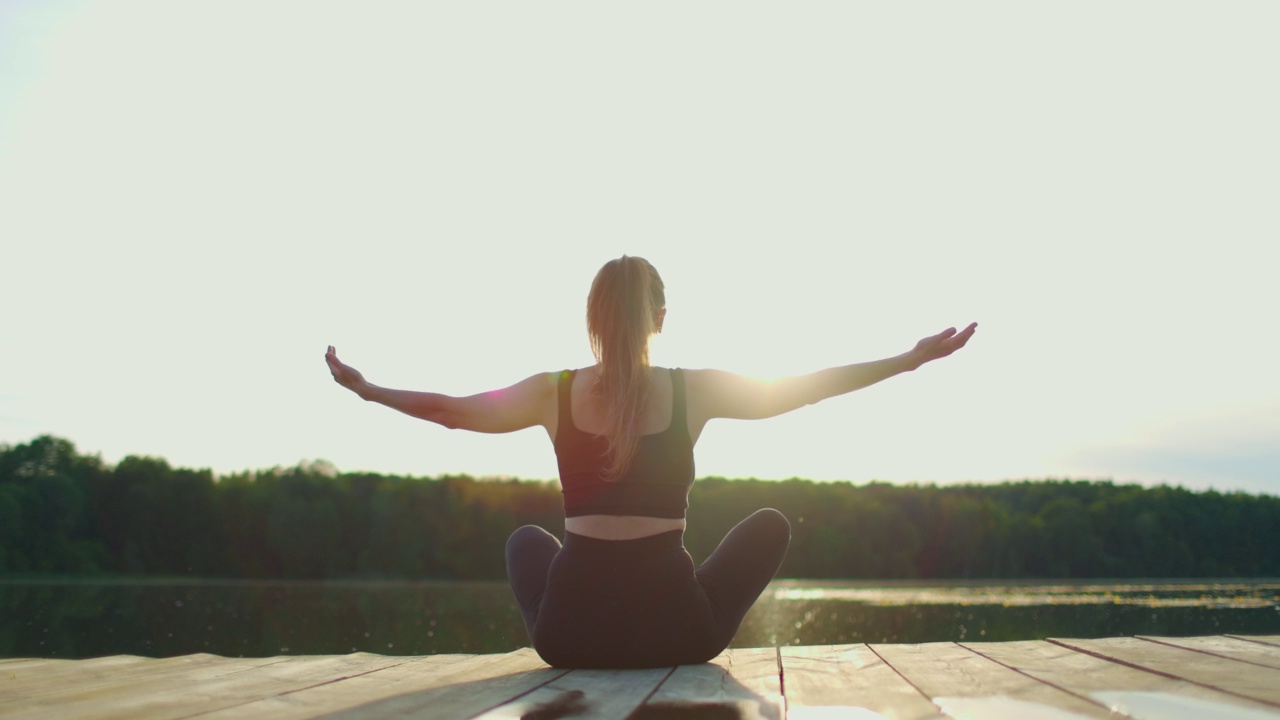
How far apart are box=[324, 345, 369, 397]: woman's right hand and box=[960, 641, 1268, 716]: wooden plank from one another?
2.15m

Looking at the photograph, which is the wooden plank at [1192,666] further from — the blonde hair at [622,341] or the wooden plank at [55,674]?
the wooden plank at [55,674]

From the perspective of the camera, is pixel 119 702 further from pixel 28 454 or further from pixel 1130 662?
pixel 28 454

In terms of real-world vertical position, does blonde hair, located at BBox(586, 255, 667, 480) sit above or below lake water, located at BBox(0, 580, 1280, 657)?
above

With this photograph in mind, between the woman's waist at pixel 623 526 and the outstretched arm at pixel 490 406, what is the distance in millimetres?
354

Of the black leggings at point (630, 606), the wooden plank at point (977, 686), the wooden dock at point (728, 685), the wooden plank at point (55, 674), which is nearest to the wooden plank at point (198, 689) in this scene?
the wooden dock at point (728, 685)

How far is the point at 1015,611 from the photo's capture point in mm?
30406

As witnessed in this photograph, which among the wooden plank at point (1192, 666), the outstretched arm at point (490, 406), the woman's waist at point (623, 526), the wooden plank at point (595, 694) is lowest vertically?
the wooden plank at point (595, 694)

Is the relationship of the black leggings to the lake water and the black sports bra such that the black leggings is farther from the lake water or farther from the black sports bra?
the lake water

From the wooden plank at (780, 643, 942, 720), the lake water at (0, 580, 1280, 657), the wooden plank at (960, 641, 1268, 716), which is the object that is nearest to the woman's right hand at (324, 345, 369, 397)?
the wooden plank at (780, 643, 942, 720)

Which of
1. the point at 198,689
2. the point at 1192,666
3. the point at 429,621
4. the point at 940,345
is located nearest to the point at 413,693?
the point at 198,689

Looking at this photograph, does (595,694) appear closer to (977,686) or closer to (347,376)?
(977,686)

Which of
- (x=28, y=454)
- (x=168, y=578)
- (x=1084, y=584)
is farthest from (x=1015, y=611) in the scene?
(x=28, y=454)

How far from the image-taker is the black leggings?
315 cm

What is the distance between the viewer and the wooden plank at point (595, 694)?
2408 millimetres
